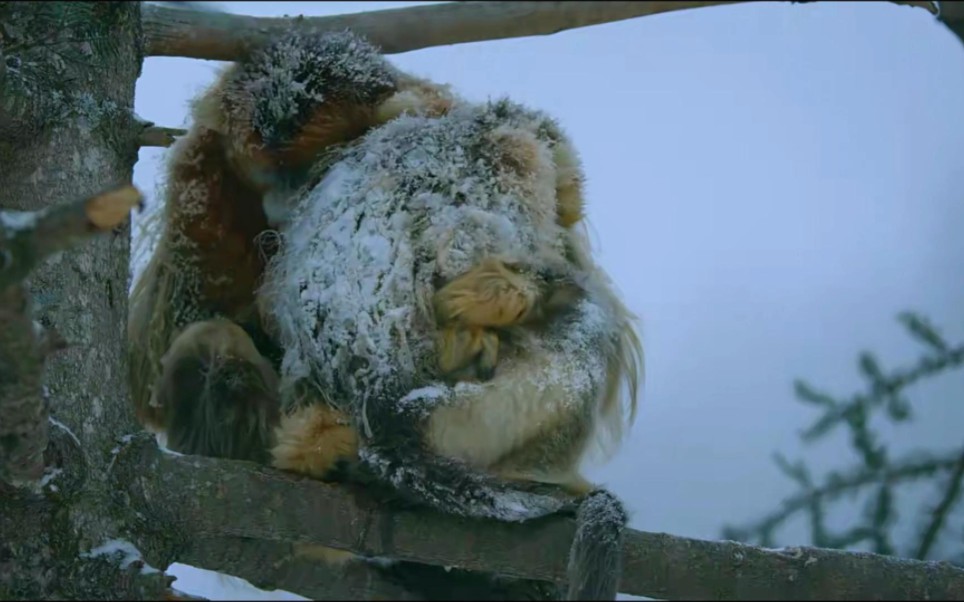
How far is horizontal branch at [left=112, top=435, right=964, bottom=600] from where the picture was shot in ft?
6.81

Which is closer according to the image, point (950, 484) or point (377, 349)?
point (377, 349)

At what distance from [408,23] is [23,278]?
187 centimetres

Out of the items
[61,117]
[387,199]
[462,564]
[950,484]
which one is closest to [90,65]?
[61,117]

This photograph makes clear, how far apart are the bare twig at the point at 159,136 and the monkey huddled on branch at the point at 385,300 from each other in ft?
0.29

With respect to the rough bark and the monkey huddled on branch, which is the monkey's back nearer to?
the monkey huddled on branch

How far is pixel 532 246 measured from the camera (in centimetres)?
232

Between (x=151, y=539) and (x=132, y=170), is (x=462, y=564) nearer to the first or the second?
(x=151, y=539)

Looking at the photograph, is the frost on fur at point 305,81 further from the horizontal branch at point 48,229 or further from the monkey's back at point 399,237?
the horizontal branch at point 48,229

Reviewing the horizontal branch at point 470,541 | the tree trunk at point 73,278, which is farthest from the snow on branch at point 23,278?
the horizontal branch at point 470,541

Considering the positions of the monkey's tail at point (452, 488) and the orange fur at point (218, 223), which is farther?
the orange fur at point (218, 223)

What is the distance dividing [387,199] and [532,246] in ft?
0.92

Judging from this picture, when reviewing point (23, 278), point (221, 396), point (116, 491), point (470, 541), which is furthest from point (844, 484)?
point (23, 278)

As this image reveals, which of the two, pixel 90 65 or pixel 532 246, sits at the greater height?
pixel 90 65

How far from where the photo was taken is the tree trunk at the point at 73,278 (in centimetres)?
197
